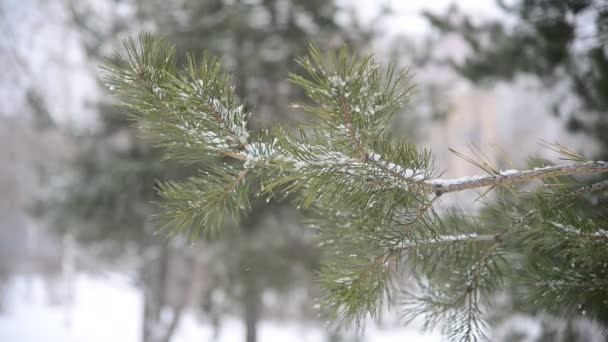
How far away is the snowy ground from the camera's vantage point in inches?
233

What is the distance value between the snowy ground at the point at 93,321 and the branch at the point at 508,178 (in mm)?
4772

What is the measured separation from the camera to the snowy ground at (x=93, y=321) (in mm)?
5906

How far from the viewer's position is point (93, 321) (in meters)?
8.40

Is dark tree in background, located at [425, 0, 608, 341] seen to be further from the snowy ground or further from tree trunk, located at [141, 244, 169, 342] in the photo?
tree trunk, located at [141, 244, 169, 342]

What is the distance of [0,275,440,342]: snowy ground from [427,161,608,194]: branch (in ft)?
15.7

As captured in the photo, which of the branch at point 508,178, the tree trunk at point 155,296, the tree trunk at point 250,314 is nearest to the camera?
the branch at point 508,178

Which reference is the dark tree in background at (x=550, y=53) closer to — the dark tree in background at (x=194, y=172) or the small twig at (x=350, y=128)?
the dark tree in background at (x=194, y=172)

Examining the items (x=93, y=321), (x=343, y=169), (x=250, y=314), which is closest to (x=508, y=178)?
(x=343, y=169)

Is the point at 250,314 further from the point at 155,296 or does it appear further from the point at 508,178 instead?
the point at 508,178

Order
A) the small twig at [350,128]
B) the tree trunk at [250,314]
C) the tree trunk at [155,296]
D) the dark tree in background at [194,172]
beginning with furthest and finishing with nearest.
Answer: the tree trunk at [155,296]
the tree trunk at [250,314]
the dark tree in background at [194,172]
the small twig at [350,128]

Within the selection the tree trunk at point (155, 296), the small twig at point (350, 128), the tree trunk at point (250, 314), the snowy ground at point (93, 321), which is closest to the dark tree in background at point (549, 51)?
the small twig at point (350, 128)

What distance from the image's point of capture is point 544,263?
5.15 ft

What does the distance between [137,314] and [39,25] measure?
19.2 feet

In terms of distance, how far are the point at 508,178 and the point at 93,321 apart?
905 centimetres
